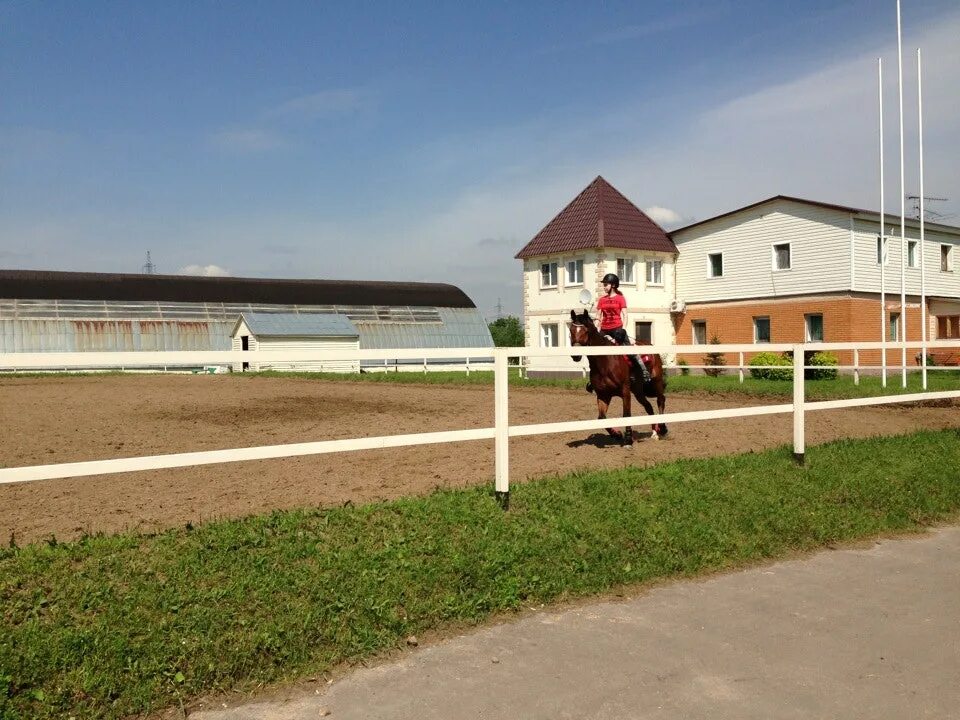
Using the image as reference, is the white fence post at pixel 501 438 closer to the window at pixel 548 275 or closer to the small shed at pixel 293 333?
the window at pixel 548 275

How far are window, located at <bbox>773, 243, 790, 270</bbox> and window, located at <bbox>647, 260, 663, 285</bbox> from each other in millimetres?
5612

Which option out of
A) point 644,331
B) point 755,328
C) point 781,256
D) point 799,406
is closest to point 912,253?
point 781,256

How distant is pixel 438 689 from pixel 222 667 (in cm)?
104

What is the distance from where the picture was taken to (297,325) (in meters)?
50.5

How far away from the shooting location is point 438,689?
155 inches

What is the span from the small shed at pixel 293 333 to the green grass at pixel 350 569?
130 ft

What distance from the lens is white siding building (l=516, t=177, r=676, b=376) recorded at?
38.7 meters

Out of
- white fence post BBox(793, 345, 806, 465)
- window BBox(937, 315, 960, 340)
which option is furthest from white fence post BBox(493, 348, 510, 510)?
window BBox(937, 315, 960, 340)

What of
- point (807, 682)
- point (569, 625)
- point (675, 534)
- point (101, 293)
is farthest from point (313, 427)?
point (101, 293)

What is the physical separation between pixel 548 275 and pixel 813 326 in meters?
12.4

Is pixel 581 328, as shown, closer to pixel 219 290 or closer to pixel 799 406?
pixel 799 406

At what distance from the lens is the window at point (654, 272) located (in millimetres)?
40031

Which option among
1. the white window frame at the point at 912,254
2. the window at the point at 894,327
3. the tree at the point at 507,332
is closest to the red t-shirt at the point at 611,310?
the window at the point at 894,327

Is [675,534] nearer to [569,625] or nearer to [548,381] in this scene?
[569,625]
